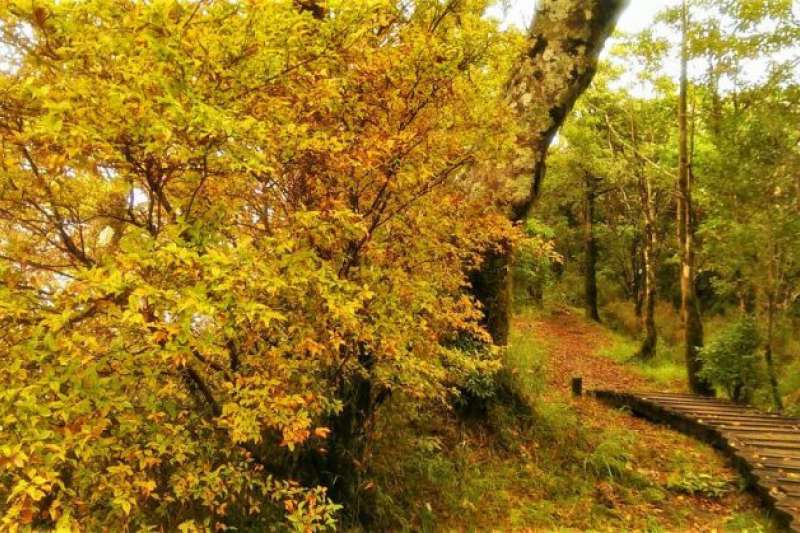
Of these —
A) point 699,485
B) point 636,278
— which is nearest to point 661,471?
point 699,485

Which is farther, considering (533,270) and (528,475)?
(533,270)

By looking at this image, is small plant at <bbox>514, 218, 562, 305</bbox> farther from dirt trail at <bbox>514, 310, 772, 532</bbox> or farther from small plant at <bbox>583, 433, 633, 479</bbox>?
small plant at <bbox>583, 433, 633, 479</bbox>

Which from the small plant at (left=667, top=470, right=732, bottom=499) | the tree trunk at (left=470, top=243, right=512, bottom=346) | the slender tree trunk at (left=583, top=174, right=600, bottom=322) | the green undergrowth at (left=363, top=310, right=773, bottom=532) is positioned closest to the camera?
the green undergrowth at (left=363, top=310, right=773, bottom=532)

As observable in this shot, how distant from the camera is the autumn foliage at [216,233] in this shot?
8.66ft

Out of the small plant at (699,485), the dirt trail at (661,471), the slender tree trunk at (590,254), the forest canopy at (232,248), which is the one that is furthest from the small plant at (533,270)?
the forest canopy at (232,248)

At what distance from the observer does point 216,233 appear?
3.23 meters

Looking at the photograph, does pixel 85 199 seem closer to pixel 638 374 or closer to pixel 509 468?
pixel 509 468

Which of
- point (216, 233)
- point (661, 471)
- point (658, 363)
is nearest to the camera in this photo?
point (216, 233)

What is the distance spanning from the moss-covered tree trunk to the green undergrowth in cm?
117

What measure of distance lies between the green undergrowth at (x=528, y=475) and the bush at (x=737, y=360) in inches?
124

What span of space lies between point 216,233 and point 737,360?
1057 cm

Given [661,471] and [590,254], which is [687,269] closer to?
[661,471]

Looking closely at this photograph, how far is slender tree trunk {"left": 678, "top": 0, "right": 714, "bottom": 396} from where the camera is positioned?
1186 cm

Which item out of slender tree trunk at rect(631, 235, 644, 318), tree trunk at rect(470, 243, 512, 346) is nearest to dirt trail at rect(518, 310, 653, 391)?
tree trunk at rect(470, 243, 512, 346)
